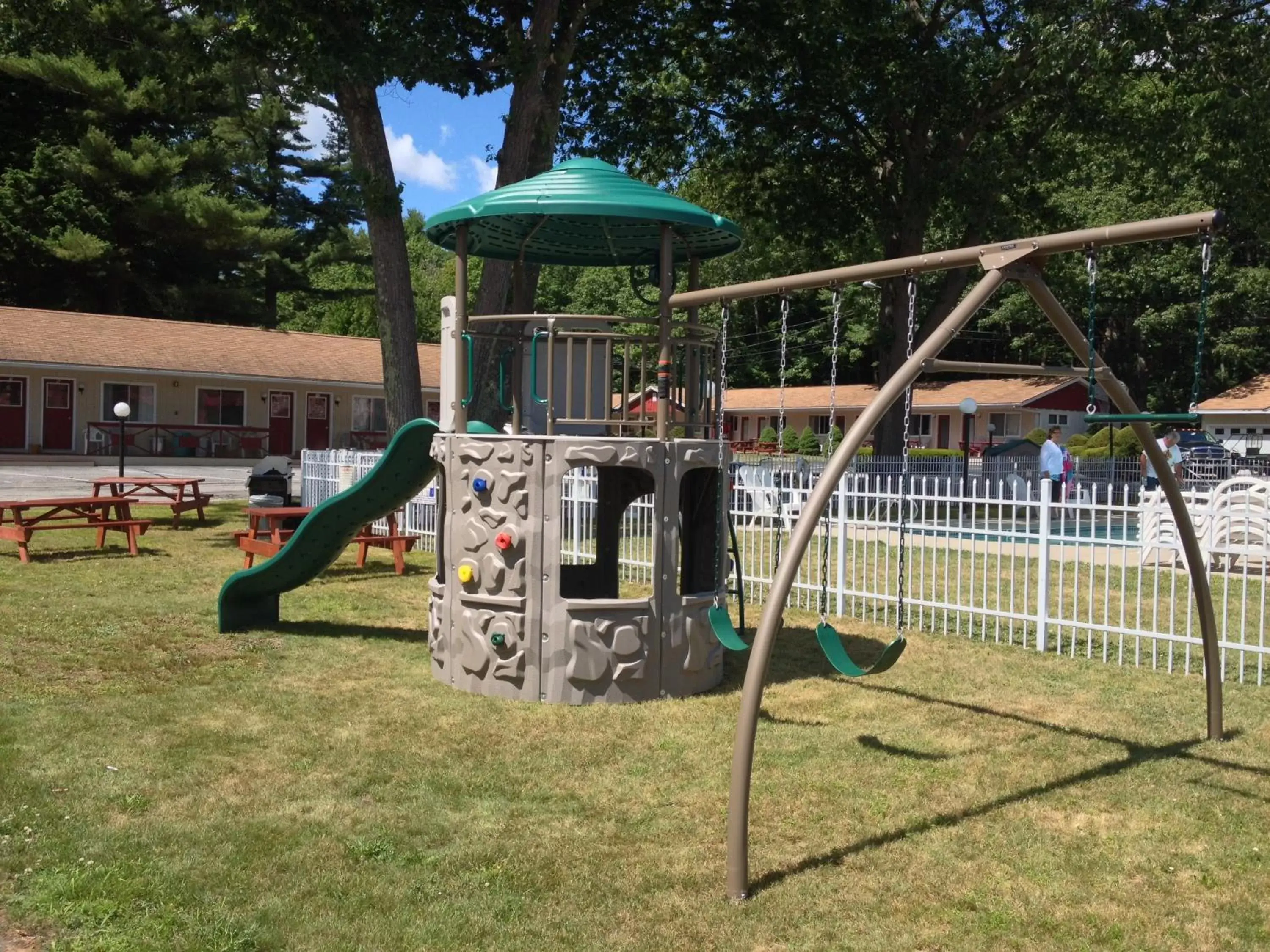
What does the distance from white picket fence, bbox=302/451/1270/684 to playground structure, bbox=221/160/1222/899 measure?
22.8 inches

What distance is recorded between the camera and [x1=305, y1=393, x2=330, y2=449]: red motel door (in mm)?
38594

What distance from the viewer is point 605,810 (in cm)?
522

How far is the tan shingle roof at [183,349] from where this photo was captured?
33062 millimetres

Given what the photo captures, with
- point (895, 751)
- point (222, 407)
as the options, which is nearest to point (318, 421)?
point (222, 407)

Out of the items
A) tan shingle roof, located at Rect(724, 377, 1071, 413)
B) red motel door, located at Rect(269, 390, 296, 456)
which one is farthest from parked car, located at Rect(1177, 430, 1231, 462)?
red motel door, located at Rect(269, 390, 296, 456)

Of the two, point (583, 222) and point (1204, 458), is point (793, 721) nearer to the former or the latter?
point (583, 222)

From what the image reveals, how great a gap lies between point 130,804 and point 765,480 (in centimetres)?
1500

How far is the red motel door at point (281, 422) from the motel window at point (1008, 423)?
31894 millimetres

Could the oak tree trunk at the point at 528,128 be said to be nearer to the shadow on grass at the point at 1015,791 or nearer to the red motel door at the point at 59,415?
the shadow on grass at the point at 1015,791

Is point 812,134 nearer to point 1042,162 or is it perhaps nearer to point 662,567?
point 1042,162

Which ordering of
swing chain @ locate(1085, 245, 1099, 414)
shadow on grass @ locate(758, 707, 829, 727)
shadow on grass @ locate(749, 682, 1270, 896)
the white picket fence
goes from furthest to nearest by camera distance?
1. the white picket fence
2. shadow on grass @ locate(758, 707, 829, 727)
3. swing chain @ locate(1085, 245, 1099, 414)
4. shadow on grass @ locate(749, 682, 1270, 896)

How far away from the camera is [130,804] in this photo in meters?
5.04

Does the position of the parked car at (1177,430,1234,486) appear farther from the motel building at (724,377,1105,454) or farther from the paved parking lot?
the paved parking lot

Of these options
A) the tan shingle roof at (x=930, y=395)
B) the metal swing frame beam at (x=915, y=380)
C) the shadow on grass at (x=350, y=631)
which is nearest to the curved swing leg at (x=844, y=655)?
the metal swing frame beam at (x=915, y=380)
